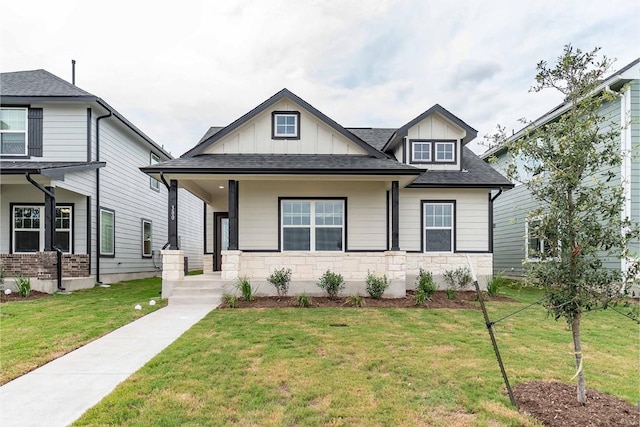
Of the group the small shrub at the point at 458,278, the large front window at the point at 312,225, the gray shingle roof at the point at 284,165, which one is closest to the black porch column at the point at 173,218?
the gray shingle roof at the point at 284,165

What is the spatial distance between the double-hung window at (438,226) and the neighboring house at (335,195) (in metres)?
0.03

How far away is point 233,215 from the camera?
9523mm

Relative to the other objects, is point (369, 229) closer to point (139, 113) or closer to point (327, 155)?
point (327, 155)

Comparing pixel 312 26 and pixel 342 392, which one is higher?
pixel 312 26

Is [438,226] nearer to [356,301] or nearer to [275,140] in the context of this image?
[356,301]

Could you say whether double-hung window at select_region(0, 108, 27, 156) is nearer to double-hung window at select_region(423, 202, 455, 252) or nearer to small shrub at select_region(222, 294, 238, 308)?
small shrub at select_region(222, 294, 238, 308)

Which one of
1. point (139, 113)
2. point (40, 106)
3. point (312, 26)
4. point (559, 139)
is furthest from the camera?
point (139, 113)

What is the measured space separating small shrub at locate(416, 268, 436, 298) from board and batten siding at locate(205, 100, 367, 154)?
375cm

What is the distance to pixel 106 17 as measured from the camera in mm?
11562

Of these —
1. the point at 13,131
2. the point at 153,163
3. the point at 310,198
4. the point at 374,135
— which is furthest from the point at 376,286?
the point at 153,163

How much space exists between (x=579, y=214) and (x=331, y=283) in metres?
6.38

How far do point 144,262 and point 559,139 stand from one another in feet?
52.4

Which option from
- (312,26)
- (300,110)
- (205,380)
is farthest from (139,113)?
(205,380)

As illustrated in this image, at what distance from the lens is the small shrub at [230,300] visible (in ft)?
27.6
